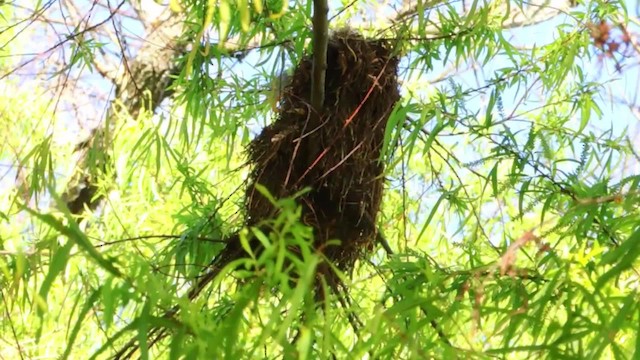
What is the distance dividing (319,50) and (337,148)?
125 mm

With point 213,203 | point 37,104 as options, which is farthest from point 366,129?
point 37,104

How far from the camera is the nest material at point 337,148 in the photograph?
938 millimetres

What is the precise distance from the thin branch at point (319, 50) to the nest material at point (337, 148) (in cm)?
2

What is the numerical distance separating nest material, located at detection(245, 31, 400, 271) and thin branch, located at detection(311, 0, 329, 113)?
0.02 m

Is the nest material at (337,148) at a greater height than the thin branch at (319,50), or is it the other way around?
the thin branch at (319,50)

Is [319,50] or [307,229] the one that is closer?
[307,229]

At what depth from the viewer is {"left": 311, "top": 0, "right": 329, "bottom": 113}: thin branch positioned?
85 cm

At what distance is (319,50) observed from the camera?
0.90 meters

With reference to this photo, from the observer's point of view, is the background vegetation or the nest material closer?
the background vegetation

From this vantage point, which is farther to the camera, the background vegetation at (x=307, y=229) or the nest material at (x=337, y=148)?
the nest material at (x=337, y=148)

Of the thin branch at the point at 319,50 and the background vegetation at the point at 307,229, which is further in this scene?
the thin branch at the point at 319,50

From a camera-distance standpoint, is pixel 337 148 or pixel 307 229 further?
pixel 337 148

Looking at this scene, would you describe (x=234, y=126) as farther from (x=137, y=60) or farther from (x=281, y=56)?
(x=137, y=60)

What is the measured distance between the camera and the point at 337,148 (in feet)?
3.07
